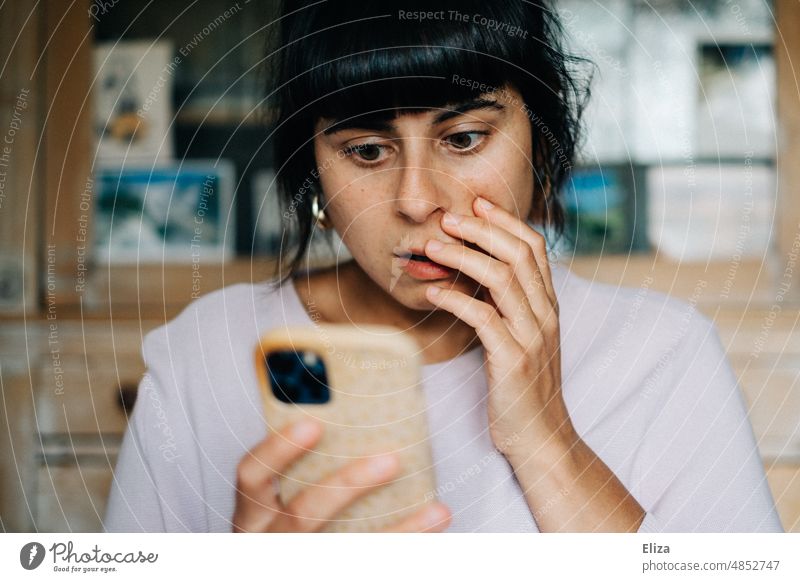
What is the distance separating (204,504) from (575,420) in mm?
287

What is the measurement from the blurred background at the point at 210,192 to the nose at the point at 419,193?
0.35 feet

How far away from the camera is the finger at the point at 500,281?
444mm

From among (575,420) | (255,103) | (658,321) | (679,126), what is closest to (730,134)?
(679,126)

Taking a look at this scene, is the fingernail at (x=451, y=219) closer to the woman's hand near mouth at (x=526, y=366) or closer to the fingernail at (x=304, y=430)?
the woman's hand near mouth at (x=526, y=366)

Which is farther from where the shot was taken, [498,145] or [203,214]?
[203,214]

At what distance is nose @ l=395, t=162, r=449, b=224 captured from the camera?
0.45 meters

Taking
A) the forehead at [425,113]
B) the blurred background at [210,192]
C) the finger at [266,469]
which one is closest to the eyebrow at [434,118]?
the forehead at [425,113]

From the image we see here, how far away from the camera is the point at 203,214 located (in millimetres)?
563

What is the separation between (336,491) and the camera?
0.48 metres

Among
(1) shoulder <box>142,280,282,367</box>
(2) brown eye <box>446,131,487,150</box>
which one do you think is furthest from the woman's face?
(1) shoulder <box>142,280,282,367</box>

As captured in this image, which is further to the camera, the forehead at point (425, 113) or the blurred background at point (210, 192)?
the blurred background at point (210, 192)

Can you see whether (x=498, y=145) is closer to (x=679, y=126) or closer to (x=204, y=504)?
(x=679, y=126)

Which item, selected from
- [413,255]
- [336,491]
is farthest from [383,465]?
[413,255]

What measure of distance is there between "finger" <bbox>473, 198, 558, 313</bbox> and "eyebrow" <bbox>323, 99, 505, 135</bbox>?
0.06 meters
